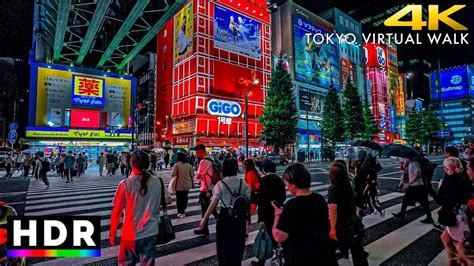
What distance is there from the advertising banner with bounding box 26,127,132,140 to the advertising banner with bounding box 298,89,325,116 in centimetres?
3377

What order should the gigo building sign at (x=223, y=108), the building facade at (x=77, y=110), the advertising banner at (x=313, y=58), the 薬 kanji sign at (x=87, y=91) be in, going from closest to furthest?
1. the building facade at (x=77, y=110)
2. the 薬 kanji sign at (x=87, y=91)
3. the gigo building sign at (x=223, y=108)
4. the advertising banner at (x=313, y=58)

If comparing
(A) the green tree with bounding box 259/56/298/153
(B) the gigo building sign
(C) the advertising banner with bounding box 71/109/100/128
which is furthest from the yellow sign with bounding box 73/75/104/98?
(A) the green tree with bounding box 259/56/298/153

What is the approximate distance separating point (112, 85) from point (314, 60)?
137 feet

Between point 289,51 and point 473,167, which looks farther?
point 289,51

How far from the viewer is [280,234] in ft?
6.77

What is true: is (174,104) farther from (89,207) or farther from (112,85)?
(89,207)

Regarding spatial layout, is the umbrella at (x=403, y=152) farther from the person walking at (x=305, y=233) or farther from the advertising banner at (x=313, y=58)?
the advertising banner at (x=313, y=58)

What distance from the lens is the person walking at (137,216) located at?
2.74 m

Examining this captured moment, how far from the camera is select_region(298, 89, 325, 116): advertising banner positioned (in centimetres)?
5444

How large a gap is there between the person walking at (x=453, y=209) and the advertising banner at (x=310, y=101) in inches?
2037

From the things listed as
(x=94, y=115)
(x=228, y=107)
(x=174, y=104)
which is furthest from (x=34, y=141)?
(x=228, y=107)

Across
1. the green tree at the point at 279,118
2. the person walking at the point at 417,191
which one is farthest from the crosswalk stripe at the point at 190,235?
the green tree at the point at 279,118

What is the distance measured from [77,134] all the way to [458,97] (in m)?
149

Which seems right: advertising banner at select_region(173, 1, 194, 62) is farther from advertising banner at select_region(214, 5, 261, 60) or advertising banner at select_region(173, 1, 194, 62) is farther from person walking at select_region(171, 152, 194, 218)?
person walking at select_region(171, 152, 194, 218)
